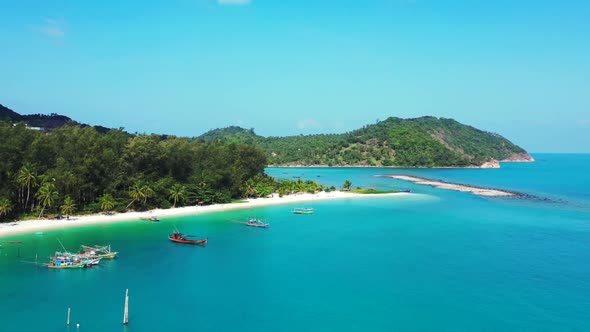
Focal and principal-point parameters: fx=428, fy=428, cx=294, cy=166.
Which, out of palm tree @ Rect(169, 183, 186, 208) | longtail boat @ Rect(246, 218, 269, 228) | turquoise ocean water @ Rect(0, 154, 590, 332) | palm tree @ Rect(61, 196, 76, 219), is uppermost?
palm tree @ Rect(169, 183, 186, 208)

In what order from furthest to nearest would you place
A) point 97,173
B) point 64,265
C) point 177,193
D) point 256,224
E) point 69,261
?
point 177,193 → point 97,173 → point 256,224 → point 69,261 → point 64,265

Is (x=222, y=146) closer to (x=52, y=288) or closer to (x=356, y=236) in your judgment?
(x=356, y=236)

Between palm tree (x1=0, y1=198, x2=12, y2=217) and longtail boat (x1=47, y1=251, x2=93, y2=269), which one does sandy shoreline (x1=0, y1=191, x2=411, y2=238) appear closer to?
palm tree (x1=0, y1=198, x2=12, y2=217)

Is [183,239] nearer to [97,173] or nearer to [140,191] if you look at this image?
[140,191]

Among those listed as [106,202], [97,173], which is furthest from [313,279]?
[97,173]

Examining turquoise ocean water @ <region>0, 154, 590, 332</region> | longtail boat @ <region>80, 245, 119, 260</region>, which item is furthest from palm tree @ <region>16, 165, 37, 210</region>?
longtail boat @ <region>80, 245, 119, 260</region>

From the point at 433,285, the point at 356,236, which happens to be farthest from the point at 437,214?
the point at 433,285

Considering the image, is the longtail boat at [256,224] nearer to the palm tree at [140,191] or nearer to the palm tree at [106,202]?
the palm tree at [140,191]
